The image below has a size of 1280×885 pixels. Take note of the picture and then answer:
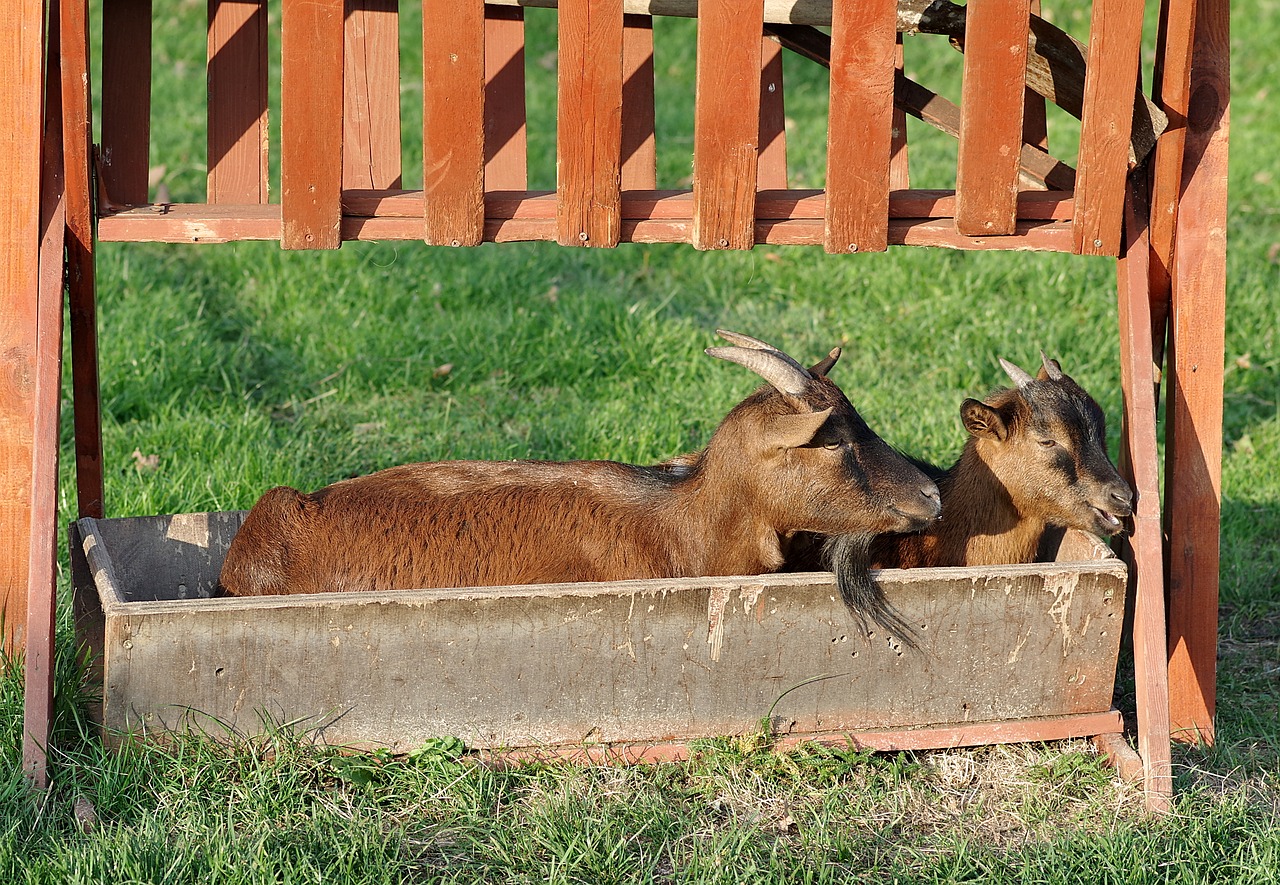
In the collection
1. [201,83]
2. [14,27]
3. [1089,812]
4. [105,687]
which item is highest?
[201,83]

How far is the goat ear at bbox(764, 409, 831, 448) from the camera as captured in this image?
13.4 ft

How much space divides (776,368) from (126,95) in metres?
2.33

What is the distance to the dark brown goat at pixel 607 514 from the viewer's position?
4324 mm

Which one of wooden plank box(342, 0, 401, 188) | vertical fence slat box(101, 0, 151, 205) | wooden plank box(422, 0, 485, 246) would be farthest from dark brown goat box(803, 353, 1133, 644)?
vertical fence slat box(101, 0, 151, 205)

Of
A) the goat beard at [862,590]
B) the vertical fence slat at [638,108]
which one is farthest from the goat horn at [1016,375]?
the vertical fence slat at [638,108]

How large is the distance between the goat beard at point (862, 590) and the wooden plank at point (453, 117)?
4.86ft

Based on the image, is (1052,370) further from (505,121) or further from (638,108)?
(505,121)

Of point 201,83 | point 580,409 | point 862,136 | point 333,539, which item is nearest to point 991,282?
point 580,409

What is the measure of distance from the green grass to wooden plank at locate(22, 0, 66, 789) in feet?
0.47

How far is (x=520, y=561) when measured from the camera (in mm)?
4539

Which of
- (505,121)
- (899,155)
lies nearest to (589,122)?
(505,121)

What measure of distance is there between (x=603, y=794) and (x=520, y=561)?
2.81 ft

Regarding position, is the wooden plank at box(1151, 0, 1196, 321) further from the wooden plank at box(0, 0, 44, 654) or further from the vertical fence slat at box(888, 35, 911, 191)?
the wooden plank at box(0, 0, 44, 654)

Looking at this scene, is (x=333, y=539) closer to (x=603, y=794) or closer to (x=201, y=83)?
(x=603, y=794)
